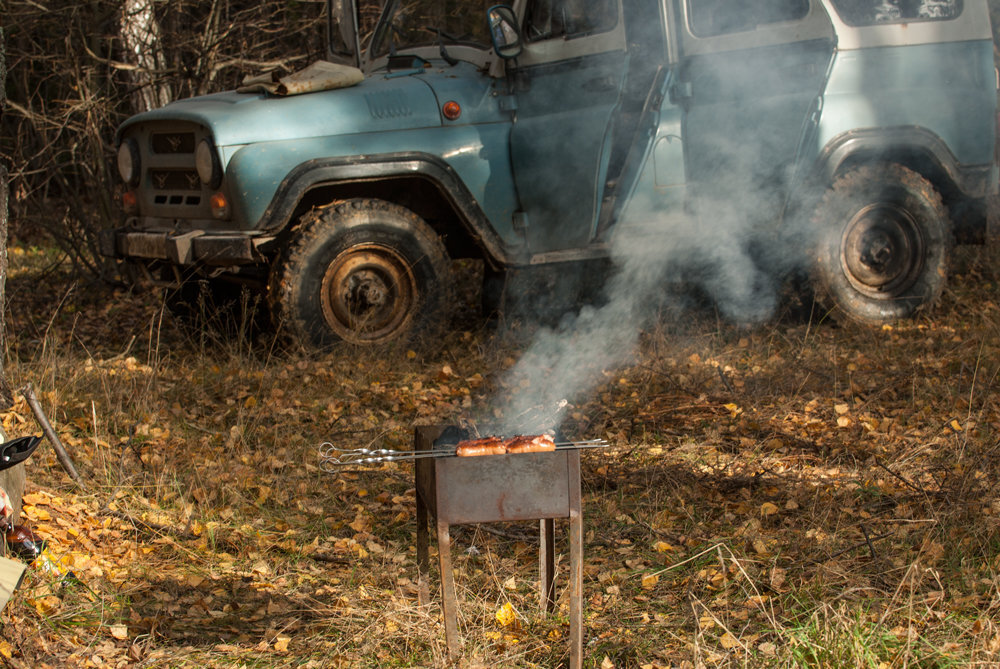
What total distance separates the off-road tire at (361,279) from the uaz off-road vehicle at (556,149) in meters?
0.01

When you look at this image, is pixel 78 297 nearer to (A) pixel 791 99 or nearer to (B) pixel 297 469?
(B) pixel 297 469

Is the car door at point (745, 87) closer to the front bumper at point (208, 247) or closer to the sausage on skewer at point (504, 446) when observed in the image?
the front bumper at point (208, 247)

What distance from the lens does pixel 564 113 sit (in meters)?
6.23

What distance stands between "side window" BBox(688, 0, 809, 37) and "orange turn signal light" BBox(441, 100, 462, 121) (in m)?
1.49

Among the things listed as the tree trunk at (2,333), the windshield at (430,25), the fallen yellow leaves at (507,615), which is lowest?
the fallen yellow leaves at (507,615)

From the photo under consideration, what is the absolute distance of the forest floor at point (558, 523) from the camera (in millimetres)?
3195

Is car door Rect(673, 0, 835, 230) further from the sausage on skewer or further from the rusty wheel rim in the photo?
the sausage on skewer

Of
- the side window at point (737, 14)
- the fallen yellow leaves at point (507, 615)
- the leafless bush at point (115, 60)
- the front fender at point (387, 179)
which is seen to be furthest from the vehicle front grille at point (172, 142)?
the fallen yellow leaves at point (507, 615)

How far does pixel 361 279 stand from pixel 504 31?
1.72 m

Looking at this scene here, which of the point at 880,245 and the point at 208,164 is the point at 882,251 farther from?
the point at 208,164

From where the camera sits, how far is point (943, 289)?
711cm

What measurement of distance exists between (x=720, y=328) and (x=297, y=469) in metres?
3.24

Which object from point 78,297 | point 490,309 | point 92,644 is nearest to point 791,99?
point 490,309

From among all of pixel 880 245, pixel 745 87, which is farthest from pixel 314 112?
pixel 880 245
